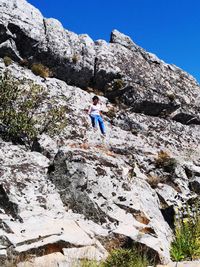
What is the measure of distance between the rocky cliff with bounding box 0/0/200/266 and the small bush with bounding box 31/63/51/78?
450 mm

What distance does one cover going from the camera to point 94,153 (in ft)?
58.6

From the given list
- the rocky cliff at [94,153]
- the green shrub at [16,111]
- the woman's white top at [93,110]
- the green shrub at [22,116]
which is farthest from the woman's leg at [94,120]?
the green shrub at [16,111]

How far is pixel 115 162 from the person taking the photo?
699 inches

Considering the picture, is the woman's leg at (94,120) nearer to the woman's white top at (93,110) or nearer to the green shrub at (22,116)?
the woman's white top at (93,110)

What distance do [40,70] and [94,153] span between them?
474 inches

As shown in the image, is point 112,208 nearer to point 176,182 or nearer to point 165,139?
point 176,182

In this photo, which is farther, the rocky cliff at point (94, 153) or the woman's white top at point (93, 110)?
the woman's white top at point (93, 110)

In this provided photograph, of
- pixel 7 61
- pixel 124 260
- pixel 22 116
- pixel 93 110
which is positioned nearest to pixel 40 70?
pixel 7 61

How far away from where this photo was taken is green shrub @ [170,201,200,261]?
14.1 metres

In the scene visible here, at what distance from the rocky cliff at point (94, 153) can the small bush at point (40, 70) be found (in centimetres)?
45

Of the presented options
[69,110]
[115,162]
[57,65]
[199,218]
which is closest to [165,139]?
[69,110]

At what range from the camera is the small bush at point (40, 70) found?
28077mm

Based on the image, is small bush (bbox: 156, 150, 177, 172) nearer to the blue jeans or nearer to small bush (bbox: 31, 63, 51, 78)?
the blue jeans

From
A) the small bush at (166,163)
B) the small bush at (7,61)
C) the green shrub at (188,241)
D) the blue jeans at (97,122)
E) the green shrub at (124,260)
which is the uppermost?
the small bush at (7,61)
